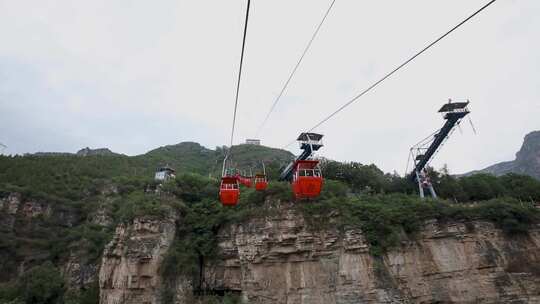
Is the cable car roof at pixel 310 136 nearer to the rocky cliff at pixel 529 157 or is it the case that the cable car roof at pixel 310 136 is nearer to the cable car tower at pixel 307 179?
the cable car tower at pixel 307 179

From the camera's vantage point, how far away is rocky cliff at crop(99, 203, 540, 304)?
1973cm

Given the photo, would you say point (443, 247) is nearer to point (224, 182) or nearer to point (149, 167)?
point (224, 182)

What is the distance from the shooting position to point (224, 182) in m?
12.7

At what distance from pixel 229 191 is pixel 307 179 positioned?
4.57 m

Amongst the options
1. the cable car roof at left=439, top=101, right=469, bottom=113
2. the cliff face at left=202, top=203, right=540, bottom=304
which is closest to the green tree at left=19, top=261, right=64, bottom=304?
the cliff face at left=202, top=203, right=540, bottom=304

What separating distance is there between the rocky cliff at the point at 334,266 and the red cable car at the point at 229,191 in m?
11.5

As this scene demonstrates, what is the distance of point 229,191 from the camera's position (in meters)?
12.3

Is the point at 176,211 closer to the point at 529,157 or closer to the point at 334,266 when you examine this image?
the point at 334,266

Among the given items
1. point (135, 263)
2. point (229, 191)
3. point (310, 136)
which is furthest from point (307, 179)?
point (310, 136)

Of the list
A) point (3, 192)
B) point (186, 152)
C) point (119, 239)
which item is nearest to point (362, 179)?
point (119, 239)

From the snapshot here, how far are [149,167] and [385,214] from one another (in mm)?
43904

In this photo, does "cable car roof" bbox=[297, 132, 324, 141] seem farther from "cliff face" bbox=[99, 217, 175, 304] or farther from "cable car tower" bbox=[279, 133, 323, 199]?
"cable car tower" bbox=[279, 133, 323, 199]

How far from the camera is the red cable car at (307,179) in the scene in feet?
29.5

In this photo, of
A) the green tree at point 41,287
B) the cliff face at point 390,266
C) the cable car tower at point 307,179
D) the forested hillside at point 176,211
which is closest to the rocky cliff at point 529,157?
the forested hillside at point 176,211
